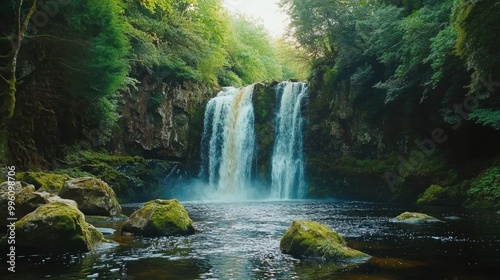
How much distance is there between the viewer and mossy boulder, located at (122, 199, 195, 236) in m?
10.8

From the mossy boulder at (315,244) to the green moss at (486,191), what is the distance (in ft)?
39.4

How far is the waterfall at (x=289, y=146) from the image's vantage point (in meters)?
28.8

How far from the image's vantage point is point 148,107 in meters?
29.6

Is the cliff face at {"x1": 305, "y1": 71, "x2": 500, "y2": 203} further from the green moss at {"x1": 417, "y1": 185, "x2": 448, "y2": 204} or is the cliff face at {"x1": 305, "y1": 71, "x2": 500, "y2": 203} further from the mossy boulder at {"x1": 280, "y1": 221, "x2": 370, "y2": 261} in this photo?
the mossy boulder at {"x1": 280, "y1": 221, "x2": 370, "y2": 261}

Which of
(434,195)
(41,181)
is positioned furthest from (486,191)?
(41,181)

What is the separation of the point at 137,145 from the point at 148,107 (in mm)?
2788

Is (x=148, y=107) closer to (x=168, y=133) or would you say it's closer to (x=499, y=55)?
(x=168, y=133)

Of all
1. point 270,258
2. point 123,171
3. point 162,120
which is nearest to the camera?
point 270,258

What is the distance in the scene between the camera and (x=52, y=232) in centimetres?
824

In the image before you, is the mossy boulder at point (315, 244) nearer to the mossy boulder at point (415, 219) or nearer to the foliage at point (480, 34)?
the mossy boulder at point (415, 219)

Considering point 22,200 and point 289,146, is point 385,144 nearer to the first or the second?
point 289,146

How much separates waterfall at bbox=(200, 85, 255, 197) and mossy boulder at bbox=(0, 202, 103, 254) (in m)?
21.2

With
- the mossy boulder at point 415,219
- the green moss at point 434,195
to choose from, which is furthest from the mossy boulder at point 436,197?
the mossy boulder at point 415,219

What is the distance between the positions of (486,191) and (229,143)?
17.4 metres
